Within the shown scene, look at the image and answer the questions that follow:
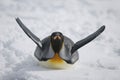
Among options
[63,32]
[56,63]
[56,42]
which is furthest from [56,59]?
[63,32]

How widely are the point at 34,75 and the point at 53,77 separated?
23 cm

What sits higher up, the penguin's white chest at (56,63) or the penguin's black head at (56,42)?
the penguin's black head at (56,42)

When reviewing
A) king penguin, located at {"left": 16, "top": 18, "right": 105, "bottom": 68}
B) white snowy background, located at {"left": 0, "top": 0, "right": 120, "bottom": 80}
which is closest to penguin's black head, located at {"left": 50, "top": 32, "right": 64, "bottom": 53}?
king penguin, located at {"left": 16, "top": 18, "right": 105, "bottom": 68}

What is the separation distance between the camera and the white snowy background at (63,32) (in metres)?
5.30

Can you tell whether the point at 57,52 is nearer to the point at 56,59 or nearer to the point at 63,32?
the point at 56,59

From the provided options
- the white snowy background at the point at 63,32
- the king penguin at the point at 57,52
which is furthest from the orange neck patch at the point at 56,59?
the white snowy background at the point at 63,32

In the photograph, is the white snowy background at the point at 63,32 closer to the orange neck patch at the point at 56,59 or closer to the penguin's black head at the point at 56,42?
the orange neck patch at the point at 56,59

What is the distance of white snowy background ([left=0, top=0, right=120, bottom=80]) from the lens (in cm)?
530

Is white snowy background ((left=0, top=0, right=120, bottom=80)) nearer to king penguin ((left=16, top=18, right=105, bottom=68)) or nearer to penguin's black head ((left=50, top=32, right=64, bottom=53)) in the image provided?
king penguin ((left=16, top=18, right=105, bottom=68))

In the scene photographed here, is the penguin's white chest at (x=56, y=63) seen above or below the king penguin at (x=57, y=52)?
below

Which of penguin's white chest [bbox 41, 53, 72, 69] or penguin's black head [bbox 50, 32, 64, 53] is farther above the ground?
penguin's black head [bbox 50, 32, 64, 53]

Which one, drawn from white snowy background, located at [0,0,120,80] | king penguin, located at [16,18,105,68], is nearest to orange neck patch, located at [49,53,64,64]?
king penguin, located at [16,18,105,68]

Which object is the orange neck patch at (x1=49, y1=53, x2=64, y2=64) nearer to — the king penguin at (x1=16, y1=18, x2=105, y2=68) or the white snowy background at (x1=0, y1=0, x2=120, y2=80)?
the king penguin at (x1=16, y1=18, x2=105, y2=68)

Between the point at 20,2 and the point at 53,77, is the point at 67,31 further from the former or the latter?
the point at 53,77
